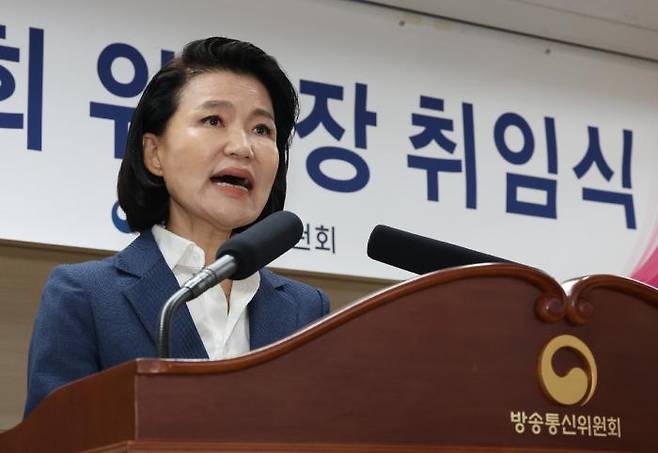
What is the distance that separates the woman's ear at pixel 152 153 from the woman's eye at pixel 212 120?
0.12 m

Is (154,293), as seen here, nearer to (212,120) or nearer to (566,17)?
(212,120)

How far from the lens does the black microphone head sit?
1259mm

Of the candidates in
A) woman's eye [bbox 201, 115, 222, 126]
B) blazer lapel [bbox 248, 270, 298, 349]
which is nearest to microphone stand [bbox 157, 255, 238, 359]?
blazer lapel [bbox 248, 270, 298, 349]

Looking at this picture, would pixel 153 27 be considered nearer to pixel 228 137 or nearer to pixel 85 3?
pixel 85 3

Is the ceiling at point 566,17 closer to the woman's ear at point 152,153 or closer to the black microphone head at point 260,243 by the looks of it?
the woman's ear at point 152,153

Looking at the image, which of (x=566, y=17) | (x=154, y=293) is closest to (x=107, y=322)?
(x=154, y=293)

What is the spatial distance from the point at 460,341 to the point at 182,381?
Answer: 284 millimetres

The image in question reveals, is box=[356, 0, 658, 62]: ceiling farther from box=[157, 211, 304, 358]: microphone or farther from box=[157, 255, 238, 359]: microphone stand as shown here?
box=[157, 255, 238, 359]: microphone stand

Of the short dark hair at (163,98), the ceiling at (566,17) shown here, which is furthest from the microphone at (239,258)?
the ceiling at (566,17)

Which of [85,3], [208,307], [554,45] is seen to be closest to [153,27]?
[85,3]

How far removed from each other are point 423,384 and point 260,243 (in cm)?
27

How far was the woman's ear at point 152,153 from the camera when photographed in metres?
1.84

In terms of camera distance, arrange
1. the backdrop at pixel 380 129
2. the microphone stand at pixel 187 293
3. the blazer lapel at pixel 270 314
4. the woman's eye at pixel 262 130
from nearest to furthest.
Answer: the microphone stand at pixel 187 293, the blazer lapel at pixel 270 314, the woman's eye at pixel 262 130, the backdrop at pixel 380 129

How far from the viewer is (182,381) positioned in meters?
1.03
